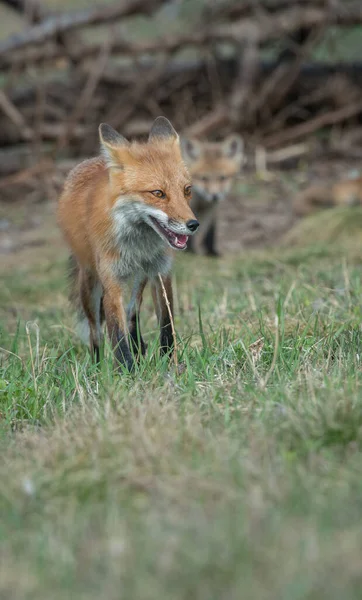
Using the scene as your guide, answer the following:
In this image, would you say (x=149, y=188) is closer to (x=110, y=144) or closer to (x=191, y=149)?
(x=110, y=144)

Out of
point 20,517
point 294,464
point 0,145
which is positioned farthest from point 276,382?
point 0,145

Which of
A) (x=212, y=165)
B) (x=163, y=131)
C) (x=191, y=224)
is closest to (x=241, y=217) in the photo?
(x=212, y=165)

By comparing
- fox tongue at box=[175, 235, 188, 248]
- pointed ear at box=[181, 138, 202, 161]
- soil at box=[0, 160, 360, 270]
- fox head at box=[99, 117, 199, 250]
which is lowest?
soil at box=[0, 160, 360, 270]

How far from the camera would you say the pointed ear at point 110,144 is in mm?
4781

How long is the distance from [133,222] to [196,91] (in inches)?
406

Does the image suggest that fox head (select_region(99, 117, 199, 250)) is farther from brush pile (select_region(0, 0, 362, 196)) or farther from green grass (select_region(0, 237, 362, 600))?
brush pile (select_region(0, 0, 362, 196))

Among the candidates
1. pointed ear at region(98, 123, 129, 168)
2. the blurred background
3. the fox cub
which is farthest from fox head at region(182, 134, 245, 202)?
pointed ear at region(98, 123, 129, 168)

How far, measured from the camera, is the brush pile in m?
13.2

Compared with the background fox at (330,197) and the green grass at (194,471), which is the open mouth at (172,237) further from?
the background fox at (330,197)

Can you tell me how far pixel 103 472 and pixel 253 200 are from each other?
9.86 m

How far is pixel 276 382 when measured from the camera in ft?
12.6

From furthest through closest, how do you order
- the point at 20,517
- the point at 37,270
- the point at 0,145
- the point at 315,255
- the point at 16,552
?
the point at 0,145
the point at 37,270
the point at 315,255
the point at 20,517
the point at 16,552

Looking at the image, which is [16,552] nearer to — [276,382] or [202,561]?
[202,561]

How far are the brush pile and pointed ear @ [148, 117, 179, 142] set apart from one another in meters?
7.67
